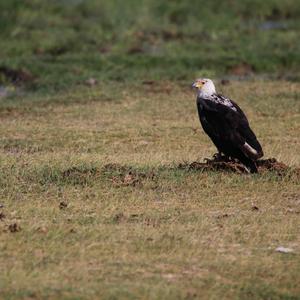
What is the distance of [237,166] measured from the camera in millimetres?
10445

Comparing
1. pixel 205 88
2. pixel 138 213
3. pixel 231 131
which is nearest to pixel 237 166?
pixel 231 131

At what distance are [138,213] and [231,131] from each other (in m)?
1.80

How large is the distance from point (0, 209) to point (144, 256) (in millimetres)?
1784

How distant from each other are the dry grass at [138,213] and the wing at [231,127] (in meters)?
0.28

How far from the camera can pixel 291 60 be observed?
1909 centimetres

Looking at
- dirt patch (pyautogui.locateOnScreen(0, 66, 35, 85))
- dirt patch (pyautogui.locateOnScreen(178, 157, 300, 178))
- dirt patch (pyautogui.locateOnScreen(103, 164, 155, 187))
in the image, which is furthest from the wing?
dirt patch (pyautogui.locateOnScreen(0, 66, 35, 85))

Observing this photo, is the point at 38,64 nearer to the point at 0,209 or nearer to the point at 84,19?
the point at 84,19

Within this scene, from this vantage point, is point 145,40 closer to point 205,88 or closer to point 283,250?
point 205,88

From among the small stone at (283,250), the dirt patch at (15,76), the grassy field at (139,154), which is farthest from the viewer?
the dirt patch at (15,76)

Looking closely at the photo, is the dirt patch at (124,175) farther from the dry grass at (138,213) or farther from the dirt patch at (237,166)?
the dirt patch at (237,166)

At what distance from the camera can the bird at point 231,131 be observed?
10.3 meters

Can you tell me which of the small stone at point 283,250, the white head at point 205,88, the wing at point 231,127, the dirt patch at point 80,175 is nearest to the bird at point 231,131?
the wing at point 231,127

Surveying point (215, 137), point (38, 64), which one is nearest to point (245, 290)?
point (215, 137)

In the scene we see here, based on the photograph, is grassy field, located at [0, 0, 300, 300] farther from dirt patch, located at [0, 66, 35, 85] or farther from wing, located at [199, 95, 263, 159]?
wing, located at [199, 95, 263, 159]
